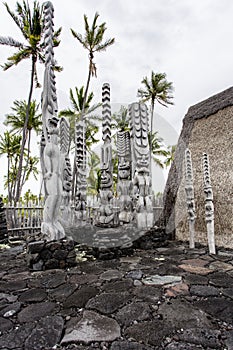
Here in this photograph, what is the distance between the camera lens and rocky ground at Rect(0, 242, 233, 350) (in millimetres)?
1673

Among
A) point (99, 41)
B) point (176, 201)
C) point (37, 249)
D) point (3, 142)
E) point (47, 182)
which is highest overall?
point (99, 41)

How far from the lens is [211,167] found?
6.12 m

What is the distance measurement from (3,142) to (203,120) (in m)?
17.6

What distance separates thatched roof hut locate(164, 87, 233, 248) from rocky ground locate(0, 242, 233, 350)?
2.21 m

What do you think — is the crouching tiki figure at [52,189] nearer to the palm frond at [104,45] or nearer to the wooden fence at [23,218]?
the wooden fence at [23,218]

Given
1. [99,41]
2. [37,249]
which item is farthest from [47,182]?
[99,41]

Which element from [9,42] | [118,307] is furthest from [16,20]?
[118,307]

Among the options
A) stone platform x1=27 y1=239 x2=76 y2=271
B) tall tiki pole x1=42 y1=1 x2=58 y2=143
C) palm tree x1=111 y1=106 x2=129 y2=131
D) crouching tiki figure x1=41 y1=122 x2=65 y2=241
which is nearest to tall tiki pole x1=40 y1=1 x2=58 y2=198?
tall tiki pole x1=42 y1=1 x2=58 y2=143

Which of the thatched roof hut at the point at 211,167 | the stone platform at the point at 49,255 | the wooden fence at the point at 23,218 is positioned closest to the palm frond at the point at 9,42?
the wooden fence at the point at 23,218

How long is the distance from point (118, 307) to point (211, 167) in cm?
489

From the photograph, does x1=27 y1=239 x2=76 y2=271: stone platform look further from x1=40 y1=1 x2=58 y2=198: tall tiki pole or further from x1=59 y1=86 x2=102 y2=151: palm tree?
x1=59 y1=86 x2=102 y2=151: palm tree

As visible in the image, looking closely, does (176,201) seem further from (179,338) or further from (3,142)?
(3,142)

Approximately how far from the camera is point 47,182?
3.99 meters

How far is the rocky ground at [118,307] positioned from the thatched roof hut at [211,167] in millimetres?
2214
